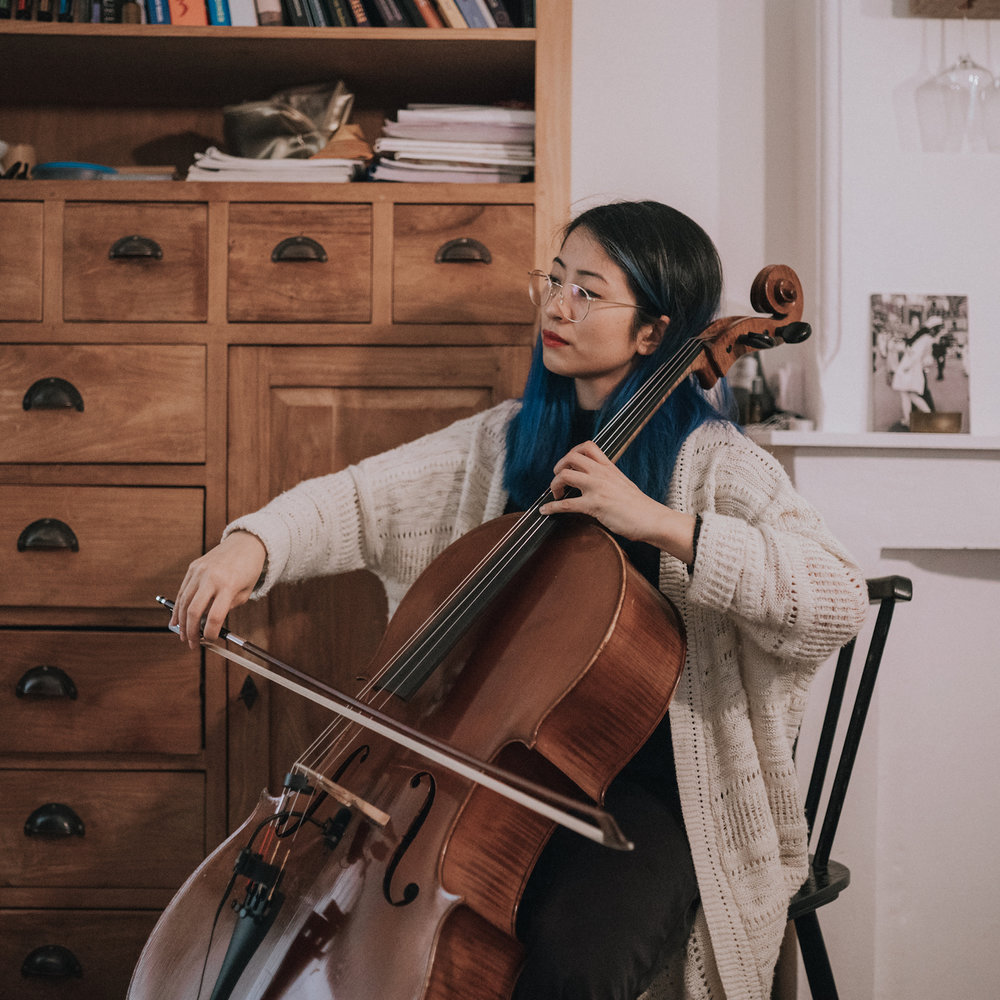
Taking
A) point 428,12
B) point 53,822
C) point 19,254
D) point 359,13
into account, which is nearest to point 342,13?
point 359,13

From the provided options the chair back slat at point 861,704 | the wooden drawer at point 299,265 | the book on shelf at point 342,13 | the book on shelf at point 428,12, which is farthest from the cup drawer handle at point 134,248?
the chair back slat at point 861,704

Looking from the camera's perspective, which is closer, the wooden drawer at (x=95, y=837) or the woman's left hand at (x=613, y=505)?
the woman's left hand at (x=613, y=505)

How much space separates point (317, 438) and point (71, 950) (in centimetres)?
98

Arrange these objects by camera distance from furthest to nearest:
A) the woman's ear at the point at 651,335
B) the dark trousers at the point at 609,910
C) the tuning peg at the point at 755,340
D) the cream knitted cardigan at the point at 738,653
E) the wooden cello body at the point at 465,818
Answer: the woman's ear at the point at 651,335 < the tuning peg at the point at 755,340 < the cream knitted cardigan at the point at 738,653 < the dark trousers at the point at 609,910 < the wooden cello body at the point at 465,818

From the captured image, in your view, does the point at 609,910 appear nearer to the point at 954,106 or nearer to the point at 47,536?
the point at 47,536

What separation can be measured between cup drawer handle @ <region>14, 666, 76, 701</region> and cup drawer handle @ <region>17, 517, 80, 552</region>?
0.69ft

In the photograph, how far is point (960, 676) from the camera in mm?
1649

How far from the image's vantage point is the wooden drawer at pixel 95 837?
1.57 m

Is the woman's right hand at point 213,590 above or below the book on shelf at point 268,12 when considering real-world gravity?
below

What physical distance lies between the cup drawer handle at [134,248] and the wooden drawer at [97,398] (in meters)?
0.15

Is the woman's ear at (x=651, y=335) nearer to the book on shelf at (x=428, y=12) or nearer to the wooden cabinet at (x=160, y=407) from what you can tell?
the wooden cabinet at (x=160, y=407)

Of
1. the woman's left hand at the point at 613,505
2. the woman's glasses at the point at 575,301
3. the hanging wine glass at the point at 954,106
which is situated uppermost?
the hanging wine glass at the point at 954,106

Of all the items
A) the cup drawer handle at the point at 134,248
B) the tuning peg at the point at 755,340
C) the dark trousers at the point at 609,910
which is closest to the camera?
the dark trousers at the point at 609,910

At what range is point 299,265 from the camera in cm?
157
